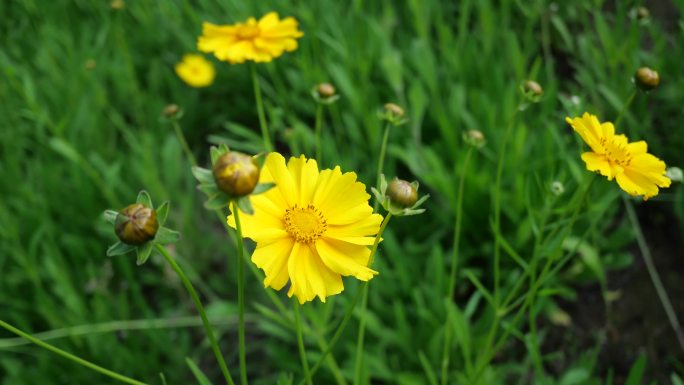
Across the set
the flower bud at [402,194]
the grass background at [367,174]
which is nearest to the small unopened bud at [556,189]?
the grass background at [367,174]

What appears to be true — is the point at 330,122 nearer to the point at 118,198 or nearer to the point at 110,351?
the point at 118,198

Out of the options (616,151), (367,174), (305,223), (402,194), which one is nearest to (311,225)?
(305,223)

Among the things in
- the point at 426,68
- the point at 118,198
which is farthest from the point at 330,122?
the point at 118,198

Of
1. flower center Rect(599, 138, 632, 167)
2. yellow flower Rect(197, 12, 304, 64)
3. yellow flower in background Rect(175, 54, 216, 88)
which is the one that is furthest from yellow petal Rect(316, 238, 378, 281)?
yellow flower in background Rect(175, 54, 216, 88)

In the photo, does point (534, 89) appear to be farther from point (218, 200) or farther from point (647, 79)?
point (218, 200)

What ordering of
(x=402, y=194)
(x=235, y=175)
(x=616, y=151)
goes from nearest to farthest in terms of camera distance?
1. (x=235, y=175)
2. (x=402, y=194)
3. (x=616, y=151)

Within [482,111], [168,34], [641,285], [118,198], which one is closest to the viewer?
[641,285]

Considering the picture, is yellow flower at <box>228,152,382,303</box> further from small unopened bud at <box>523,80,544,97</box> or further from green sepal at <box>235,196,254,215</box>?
small unopened bud at <box>523,80,544,97</box>
